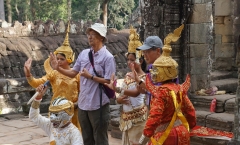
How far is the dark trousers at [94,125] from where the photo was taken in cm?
430

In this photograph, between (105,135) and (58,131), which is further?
(105,135)

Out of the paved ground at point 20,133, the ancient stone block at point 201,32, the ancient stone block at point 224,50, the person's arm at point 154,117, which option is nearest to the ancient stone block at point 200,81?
the ancient stone block at point 201,32

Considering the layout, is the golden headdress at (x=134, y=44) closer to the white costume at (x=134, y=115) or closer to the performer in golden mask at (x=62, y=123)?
the white costume at (x=134, y=115)

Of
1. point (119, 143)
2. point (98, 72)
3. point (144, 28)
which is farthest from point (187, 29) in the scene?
point (98, 72)

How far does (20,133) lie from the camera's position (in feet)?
21.7

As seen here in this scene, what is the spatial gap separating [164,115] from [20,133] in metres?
3.96

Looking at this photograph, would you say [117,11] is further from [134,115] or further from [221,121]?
[134,115]

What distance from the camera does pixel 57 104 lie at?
3.68m

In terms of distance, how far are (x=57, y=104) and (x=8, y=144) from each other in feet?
8.65

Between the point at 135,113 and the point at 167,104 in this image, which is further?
the point at 135,113

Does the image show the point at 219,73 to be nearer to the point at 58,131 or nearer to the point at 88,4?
the point at 58,131

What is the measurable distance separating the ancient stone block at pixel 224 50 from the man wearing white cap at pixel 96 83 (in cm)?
516

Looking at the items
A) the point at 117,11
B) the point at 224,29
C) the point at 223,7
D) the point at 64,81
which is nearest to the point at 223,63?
the point at 224,29

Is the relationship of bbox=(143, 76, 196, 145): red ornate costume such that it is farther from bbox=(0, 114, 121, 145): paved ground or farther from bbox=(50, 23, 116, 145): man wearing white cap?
bbox=(0, 114, 121, 145): paved ground
